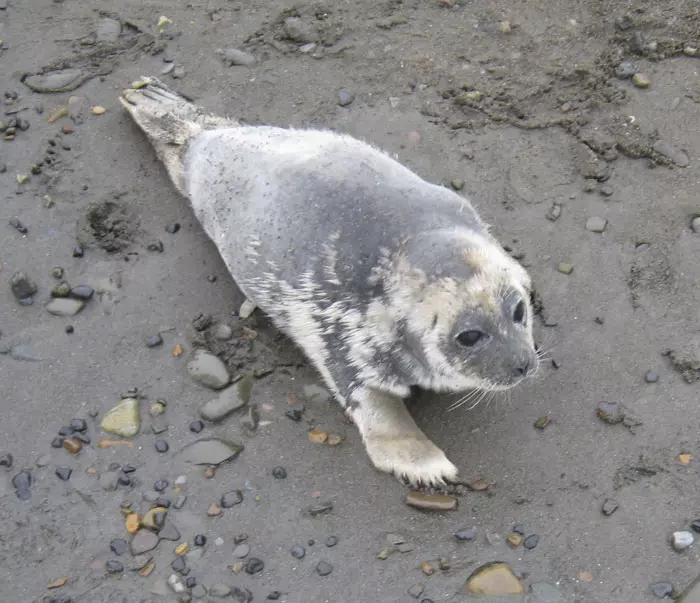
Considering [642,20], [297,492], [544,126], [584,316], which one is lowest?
[297,492]

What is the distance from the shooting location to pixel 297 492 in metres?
4.39

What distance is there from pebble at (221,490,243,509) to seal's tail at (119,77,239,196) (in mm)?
2225

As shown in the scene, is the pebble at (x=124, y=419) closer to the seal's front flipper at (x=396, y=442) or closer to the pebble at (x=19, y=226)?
the seal's front flipper at (x=396, y=442)

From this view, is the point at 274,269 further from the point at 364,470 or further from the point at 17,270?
the point at 17,270

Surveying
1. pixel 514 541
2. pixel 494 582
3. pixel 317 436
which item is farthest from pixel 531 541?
pixel 317 436

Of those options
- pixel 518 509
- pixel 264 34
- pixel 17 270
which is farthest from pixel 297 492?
pixel 264 34

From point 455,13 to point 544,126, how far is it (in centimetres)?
138

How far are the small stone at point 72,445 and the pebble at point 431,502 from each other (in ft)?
6.10

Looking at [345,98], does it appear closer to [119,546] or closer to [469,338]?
[469,338]

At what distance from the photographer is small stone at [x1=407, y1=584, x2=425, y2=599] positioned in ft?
13.0

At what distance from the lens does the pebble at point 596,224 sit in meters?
5.22

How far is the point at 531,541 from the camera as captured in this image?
160 inches

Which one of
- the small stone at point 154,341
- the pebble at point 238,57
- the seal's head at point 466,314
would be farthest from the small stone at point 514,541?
the pebble at point 238,57

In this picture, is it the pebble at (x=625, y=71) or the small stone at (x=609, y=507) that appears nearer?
the small stone at (x=609, y=507)
